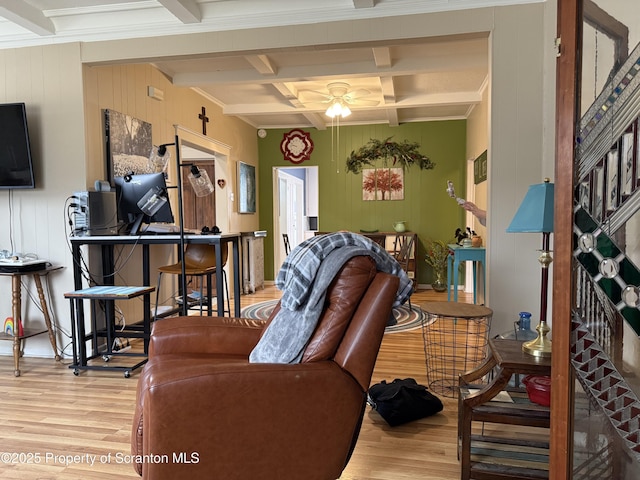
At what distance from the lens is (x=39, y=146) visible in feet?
11.1

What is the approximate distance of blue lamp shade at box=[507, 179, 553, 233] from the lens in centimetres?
177

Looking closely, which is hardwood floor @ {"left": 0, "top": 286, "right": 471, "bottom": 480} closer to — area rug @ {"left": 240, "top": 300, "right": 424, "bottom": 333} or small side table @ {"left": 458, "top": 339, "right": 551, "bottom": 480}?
small side table @ {"left": 458, "top": 339, "right": 551, "bottom": 480}

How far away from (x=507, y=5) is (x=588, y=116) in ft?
6.49

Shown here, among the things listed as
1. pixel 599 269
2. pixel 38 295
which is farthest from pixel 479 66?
pixel 38 295

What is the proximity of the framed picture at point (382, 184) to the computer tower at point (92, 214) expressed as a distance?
4.11 metres

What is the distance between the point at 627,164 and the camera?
1.13m

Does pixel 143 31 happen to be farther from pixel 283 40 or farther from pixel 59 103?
pixel 283 40

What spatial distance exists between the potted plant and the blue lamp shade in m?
4.46

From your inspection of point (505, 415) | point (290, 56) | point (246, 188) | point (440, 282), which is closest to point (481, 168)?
point (440, 282)

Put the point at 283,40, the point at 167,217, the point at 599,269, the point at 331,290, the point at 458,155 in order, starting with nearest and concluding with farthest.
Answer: the point at 599,269, the point at 331,290, the point at 283,40, the point at 167,217, the point at 458,155

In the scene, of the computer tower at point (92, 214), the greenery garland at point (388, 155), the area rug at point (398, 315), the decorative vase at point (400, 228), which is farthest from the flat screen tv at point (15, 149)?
the decorative vase at point (400, 228)

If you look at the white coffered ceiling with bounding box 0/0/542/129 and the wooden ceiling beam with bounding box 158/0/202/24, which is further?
the white coffered ceiling with bounding box 0/0/542/129

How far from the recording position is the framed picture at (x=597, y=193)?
119 cm

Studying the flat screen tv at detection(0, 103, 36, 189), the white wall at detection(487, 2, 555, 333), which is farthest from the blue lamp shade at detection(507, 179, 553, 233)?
the flat screen tv at detection(0, 103, 36, 189)
